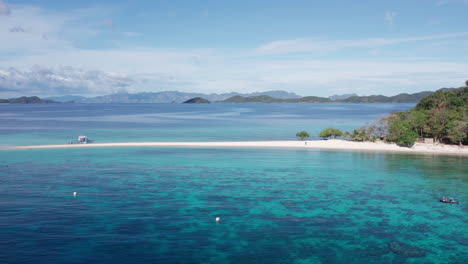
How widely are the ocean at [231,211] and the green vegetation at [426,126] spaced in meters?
11.3

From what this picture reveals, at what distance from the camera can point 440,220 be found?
2591 cm

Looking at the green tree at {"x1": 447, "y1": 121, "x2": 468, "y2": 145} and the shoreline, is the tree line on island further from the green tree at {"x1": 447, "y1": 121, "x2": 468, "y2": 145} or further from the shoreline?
the shoreline

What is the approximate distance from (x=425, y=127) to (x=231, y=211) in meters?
47.5

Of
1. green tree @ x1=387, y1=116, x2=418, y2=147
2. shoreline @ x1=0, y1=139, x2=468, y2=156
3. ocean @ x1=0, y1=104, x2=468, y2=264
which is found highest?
green tree @ x1=387, y1=116, x2=418, y2=147

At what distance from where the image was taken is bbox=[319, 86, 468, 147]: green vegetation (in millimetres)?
58703

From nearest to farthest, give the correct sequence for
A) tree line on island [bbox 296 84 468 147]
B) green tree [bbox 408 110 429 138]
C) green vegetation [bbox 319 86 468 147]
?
1. green vegetation [bbox 319 86 468 147]
2. tree line on island [bbox 296 84 468 147]
3. green tree [bbox 408 110 429 138]

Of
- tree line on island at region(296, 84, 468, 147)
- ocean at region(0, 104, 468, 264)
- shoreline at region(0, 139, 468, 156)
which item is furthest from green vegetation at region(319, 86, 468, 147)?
ocean at region(0, 104, 468, 264)

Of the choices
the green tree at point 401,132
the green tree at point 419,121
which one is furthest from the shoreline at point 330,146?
the green tree at point 419,121

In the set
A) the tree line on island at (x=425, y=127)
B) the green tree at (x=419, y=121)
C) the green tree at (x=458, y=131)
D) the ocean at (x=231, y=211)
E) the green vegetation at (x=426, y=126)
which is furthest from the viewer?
the green tree at (x=419, y=121)

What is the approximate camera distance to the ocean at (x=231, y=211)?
66.3ft

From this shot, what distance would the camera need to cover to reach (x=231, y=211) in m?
27.3

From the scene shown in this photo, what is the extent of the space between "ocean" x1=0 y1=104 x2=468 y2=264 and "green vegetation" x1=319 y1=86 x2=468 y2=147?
1131 cm

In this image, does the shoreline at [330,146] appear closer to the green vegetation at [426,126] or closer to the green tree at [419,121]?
the green vegetation at [426,126]

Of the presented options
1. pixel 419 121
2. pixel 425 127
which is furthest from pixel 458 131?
pixel 419 121
